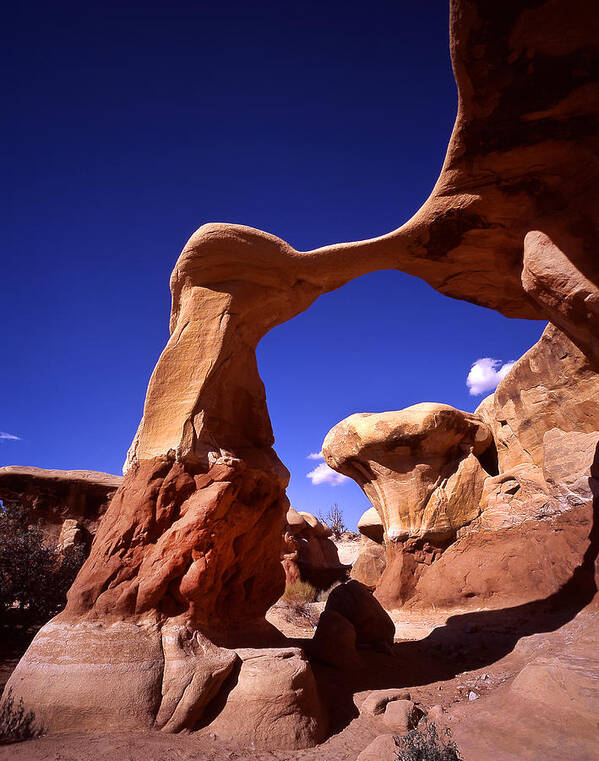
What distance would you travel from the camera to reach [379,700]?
164 inches

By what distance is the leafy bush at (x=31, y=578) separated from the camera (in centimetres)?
732

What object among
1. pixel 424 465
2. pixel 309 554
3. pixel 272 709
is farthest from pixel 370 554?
pixel 272 709

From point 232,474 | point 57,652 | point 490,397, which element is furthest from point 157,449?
point 490,397

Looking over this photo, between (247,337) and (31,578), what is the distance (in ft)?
19.6

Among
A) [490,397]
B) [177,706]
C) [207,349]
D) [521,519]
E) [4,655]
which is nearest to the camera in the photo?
[177,706]

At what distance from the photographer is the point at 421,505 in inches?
425

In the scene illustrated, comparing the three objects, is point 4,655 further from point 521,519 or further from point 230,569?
point 521,519

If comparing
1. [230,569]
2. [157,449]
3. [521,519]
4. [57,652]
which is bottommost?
[57,652]

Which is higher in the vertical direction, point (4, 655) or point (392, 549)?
point (392, 549)

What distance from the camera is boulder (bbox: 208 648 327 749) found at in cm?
342

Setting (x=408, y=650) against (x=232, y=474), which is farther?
(x=408, y=650)

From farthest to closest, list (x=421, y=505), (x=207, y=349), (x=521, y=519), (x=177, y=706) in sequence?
(x=421, y=505)
(x=521, y=519)
(x=207, y=349)
(x=177, y=706)

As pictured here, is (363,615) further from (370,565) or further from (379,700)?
(370,565)

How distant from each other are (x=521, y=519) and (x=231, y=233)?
7803 mm
